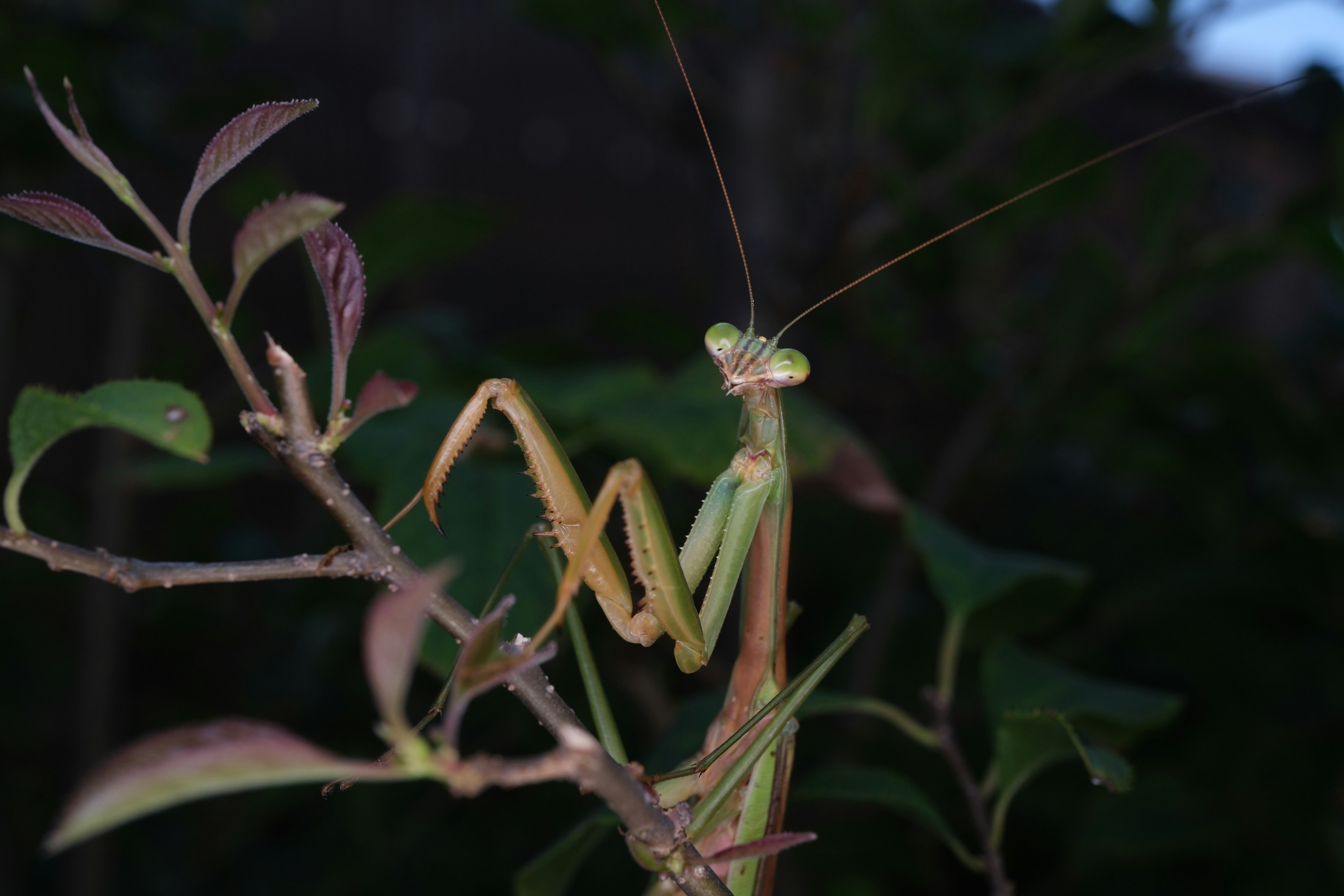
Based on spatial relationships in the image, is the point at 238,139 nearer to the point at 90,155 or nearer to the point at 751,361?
the point at 90,155

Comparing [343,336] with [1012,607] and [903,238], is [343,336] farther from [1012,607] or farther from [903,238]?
[903,238]

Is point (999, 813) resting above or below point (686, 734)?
below

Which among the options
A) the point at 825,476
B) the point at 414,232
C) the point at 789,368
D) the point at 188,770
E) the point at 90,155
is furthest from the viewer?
the point at 414,232

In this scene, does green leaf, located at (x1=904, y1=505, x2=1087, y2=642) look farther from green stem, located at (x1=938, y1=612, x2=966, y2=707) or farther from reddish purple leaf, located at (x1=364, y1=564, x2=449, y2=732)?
reddish purple leaf, located at (x1=364, y1=564, x2=449, y2=732)

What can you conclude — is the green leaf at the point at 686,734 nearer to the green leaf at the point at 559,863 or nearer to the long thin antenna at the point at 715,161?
the green leaf at the point at 559,863

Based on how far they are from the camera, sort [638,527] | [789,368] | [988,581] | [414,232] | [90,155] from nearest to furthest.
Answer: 1. [90,155]
2. [638,527]
3. [789,368]
4. [988,581]
5. [414,232]

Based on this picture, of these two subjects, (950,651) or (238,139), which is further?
(950,651)

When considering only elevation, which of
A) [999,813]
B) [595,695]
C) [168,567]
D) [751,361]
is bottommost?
[999,813]

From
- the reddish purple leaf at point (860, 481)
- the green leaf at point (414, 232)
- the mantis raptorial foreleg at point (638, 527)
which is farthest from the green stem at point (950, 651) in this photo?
the green leaf at point (414, 232)

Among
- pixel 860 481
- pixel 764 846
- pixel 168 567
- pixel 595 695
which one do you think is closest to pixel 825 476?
pixel 860 481
